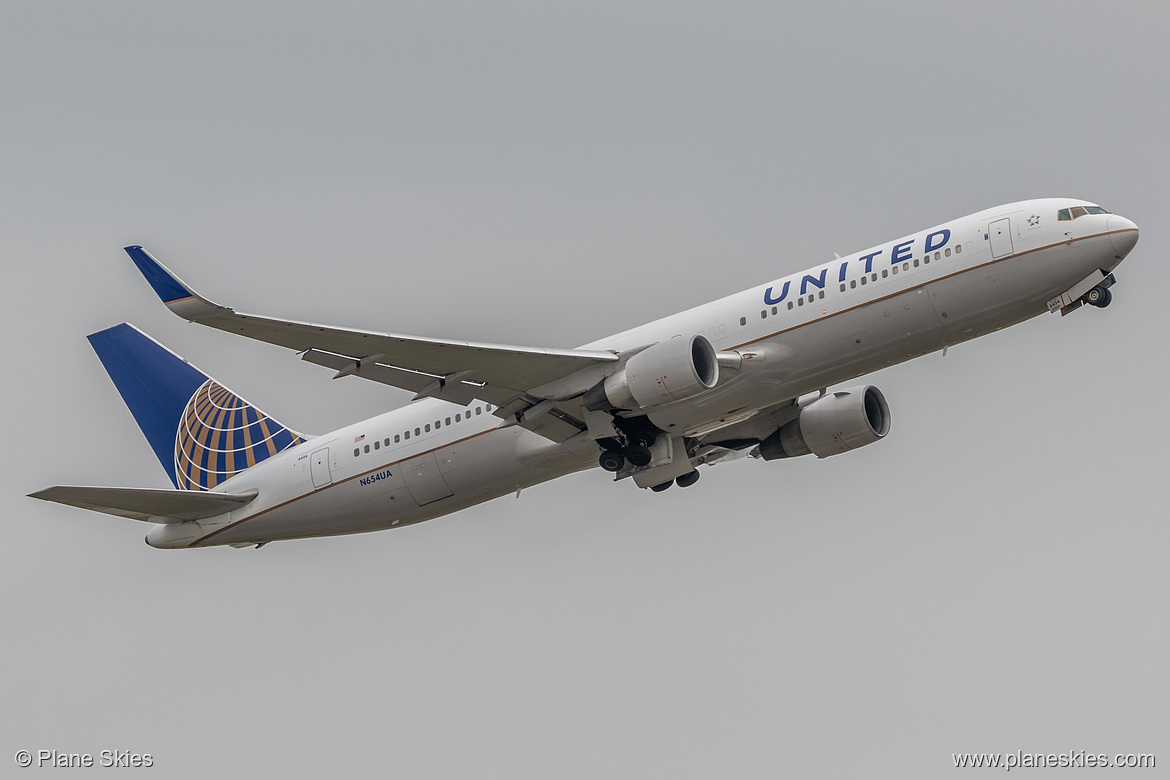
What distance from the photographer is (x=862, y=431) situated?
3491cm

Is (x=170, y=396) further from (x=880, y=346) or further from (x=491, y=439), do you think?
(x=880, y=346)

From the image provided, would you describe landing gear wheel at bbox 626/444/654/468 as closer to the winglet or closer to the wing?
the wing

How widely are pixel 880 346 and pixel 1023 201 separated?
4552mm

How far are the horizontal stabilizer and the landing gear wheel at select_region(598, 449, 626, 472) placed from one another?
969cm

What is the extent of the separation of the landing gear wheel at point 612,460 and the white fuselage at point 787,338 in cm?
53

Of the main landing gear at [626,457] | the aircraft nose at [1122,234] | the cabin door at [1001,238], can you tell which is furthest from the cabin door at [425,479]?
the aircraft nose at [1122,234]

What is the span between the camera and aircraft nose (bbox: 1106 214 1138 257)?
28203 mm

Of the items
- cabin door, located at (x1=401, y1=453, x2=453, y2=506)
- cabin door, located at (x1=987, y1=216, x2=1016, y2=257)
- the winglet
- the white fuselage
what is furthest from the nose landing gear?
the winglet

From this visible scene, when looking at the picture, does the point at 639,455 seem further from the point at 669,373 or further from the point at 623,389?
the point at 669,373

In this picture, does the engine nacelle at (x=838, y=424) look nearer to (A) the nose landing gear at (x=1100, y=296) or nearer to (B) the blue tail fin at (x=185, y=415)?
(A) the nose landing gear at (x=1100, y=296)

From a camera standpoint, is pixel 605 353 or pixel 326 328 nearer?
pixel 326 328

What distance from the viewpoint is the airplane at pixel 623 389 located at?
28562 mm

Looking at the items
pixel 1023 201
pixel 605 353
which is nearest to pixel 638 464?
pixel 605 353

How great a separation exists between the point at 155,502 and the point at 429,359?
30.6 feet
